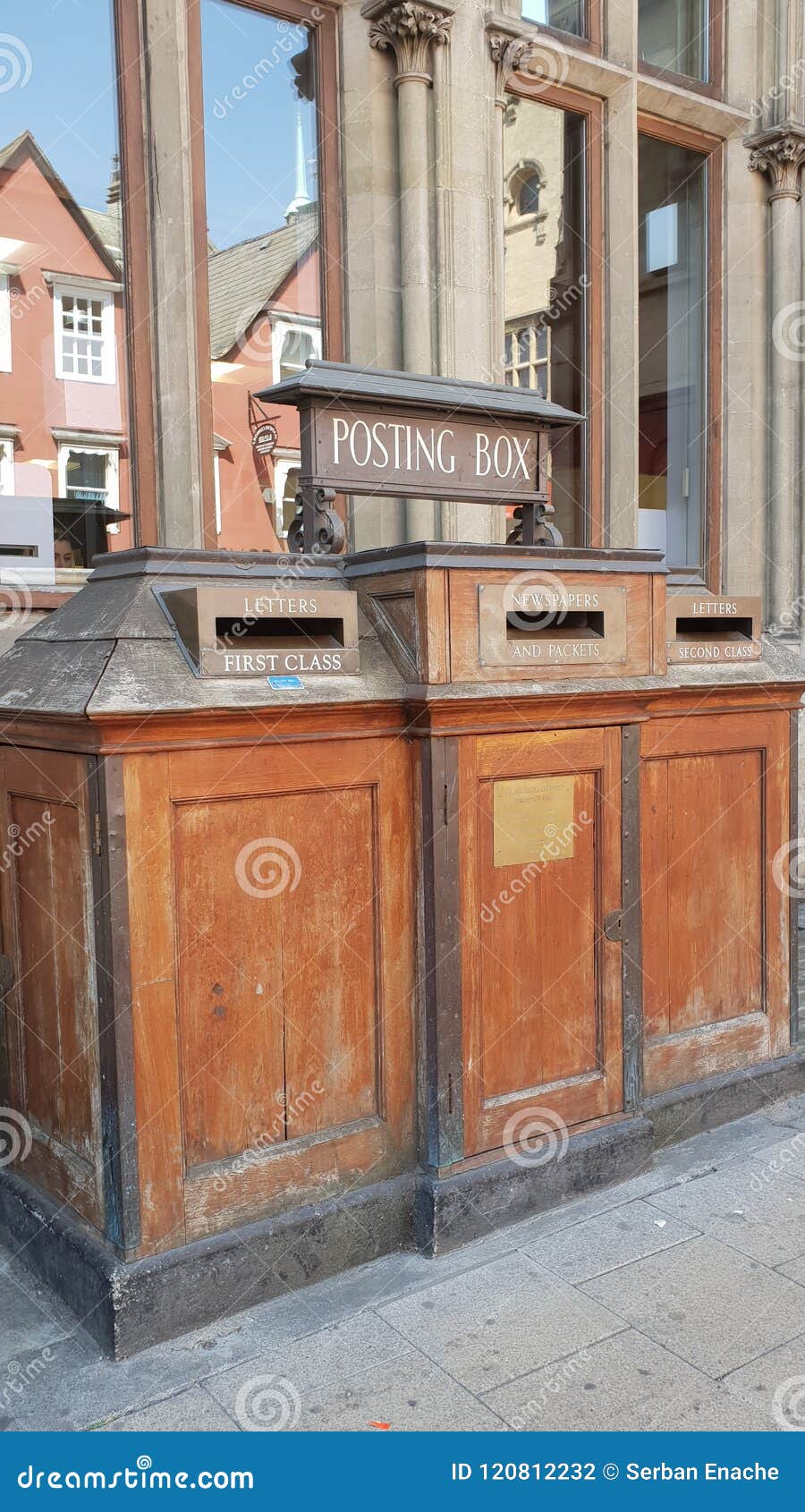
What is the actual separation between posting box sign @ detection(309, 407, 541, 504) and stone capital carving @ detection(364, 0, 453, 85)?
3115 millimetres

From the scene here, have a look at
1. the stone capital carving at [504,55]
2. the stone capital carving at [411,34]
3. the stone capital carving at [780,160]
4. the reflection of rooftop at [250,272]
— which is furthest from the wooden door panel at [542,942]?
the stone capital carving at [780,160]

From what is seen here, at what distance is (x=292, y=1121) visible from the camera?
12.0 ft

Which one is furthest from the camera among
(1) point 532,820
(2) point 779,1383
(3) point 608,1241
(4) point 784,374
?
(4) point 784,374

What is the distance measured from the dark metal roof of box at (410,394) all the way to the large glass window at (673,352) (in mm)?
4228

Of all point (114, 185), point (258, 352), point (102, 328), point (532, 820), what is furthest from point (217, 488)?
point (532, 820)

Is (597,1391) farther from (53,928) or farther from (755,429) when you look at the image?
(755,429)

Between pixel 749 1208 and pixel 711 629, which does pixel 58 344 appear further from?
pixel 749 1208

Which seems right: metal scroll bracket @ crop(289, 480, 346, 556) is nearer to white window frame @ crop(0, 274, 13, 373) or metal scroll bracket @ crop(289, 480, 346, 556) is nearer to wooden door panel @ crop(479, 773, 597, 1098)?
wooden door panel @ crop(479, 773, 597, 1098)

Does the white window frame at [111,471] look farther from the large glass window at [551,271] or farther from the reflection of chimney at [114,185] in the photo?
the large glass window at [551,271]

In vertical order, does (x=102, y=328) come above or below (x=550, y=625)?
above

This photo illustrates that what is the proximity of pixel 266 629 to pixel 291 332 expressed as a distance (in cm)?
344

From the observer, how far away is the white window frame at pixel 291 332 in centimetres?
642

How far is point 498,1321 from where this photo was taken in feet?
11.2

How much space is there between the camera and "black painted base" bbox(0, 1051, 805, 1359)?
331 cm
